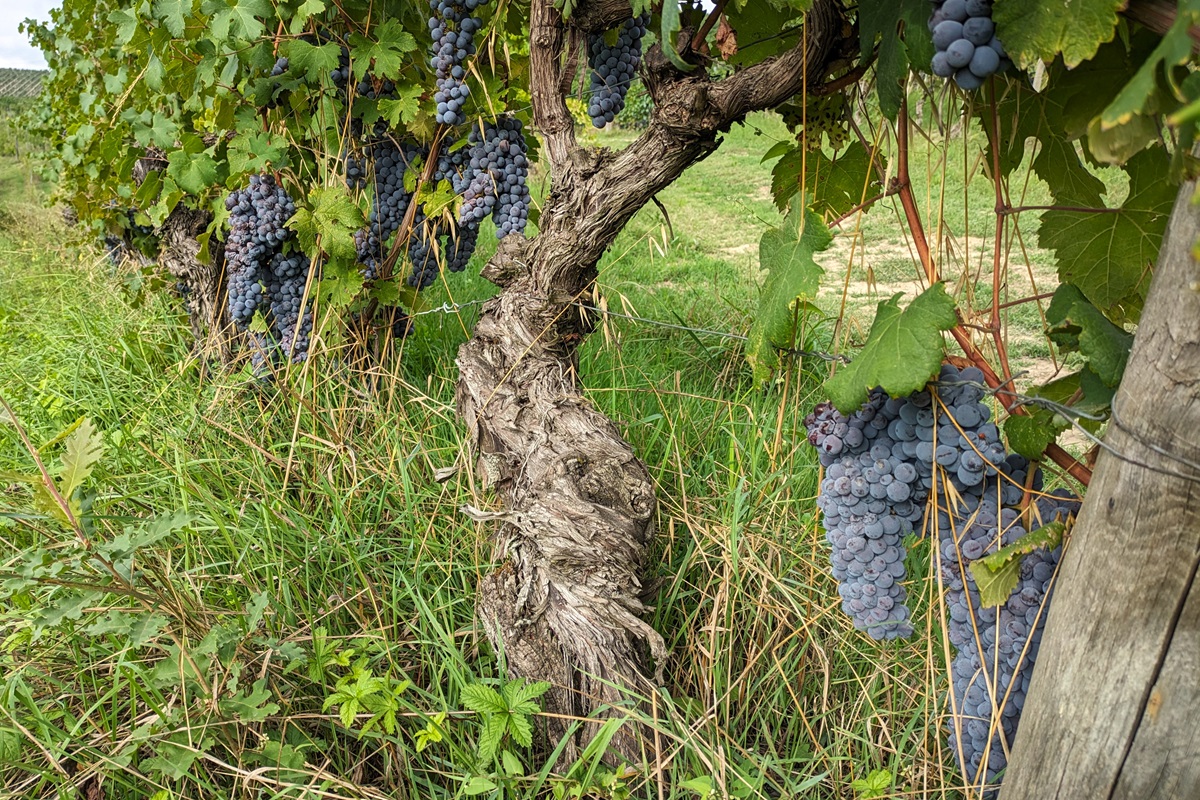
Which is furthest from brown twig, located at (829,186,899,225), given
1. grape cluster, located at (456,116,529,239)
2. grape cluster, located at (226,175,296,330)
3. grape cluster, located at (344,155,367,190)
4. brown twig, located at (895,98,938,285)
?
grape cluster, located at (226,175,296,330)

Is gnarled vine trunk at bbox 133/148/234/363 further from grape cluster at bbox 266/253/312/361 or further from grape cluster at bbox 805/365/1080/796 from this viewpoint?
grape cluster at bbox 805/365/1080/796

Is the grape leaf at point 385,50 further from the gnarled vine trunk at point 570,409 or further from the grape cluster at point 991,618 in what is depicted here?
the grape cluster at point 991,618

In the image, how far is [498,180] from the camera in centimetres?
259

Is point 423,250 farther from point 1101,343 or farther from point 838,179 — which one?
point 1101,343

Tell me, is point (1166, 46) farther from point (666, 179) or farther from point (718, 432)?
point (718, 432)

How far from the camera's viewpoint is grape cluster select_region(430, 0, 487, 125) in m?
2.38

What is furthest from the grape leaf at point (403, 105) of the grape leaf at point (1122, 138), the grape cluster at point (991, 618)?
the grape leaf at point (1122, 138)

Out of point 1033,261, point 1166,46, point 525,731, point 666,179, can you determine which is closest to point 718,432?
point 666,179

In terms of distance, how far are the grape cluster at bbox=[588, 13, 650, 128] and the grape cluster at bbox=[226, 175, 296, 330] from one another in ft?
3.65

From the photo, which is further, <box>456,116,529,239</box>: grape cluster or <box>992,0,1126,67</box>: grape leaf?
<box>456,116,529,239</box>: grape cluster

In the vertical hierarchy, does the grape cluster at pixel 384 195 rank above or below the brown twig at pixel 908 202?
below

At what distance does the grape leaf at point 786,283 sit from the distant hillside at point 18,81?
2602 cm

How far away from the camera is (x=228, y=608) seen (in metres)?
2.08

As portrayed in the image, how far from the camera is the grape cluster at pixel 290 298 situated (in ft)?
9.64
